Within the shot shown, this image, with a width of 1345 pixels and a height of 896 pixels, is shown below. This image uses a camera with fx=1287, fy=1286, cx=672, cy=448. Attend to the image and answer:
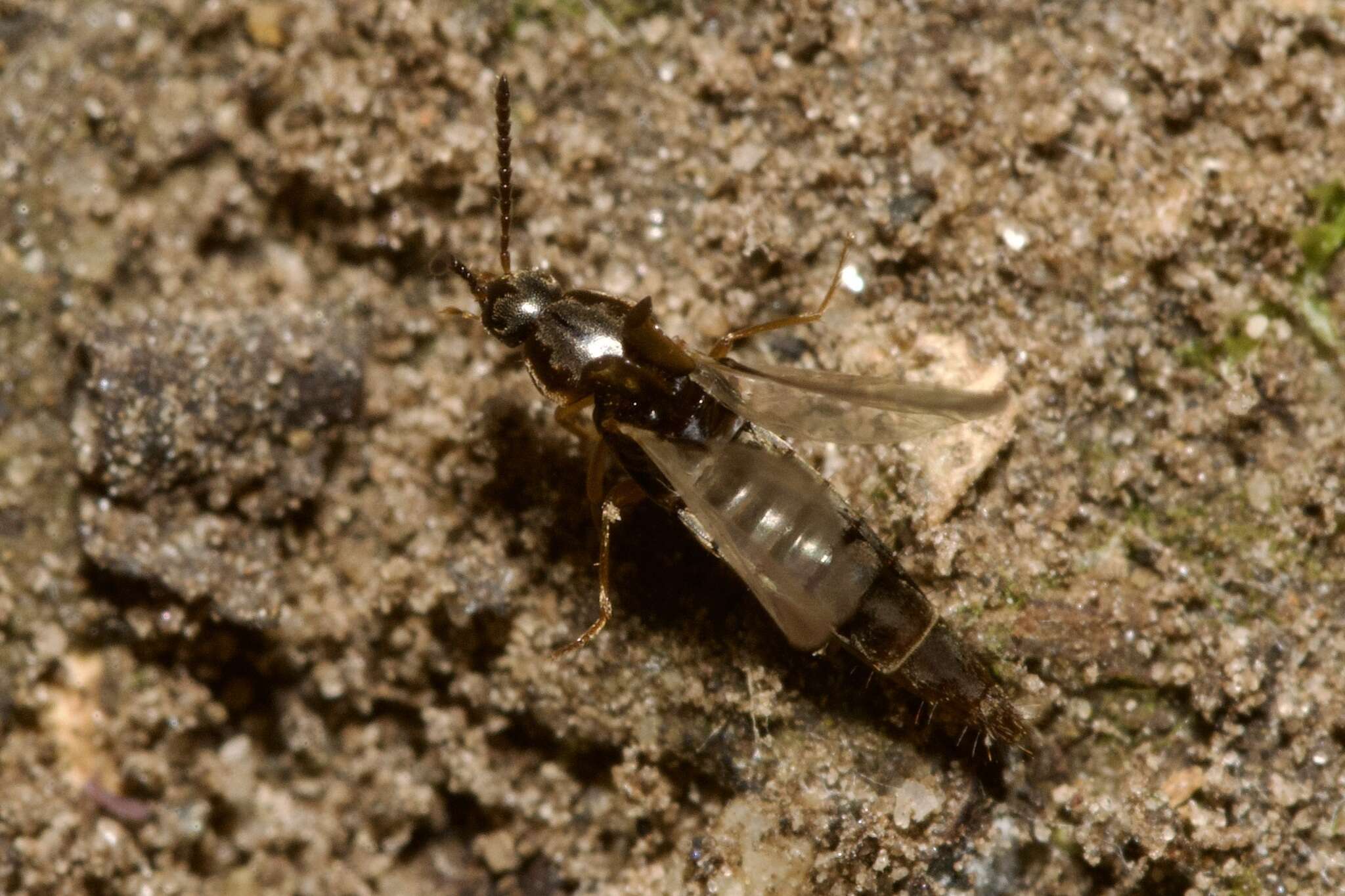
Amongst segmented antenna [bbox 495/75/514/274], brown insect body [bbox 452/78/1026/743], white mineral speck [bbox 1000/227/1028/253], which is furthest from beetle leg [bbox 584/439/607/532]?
white mineral speck [bbox 1000/227/1028/253]

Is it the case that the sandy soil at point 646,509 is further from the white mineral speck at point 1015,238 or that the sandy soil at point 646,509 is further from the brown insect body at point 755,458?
the brown insect body at point 755,458

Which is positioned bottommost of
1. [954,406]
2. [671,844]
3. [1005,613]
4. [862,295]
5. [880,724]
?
[671,844]

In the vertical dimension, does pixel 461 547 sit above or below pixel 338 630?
above

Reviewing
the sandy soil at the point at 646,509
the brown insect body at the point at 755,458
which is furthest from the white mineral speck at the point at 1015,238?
the brown insect body at the point at 755,458

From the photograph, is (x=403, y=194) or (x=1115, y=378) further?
(x=403, y=194)

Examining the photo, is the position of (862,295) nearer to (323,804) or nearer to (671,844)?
(671,844)

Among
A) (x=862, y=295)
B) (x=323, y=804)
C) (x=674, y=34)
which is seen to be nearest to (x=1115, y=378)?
(x=862, y=295)

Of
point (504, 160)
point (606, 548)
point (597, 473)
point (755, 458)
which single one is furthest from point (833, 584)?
point (504, 160)

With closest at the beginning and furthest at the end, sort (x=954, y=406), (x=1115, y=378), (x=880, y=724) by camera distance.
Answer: (x=954, y=406), (x=880, y=724), (x=1115, y=378)

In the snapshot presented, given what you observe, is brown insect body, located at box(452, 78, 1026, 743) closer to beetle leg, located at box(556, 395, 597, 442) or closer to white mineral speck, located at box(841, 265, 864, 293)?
beetle leg, located at box(556, 395, 597, 442)
